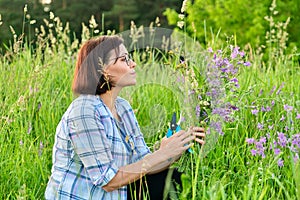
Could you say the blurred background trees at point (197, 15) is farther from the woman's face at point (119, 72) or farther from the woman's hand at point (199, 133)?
the woman's hand at point (199, 133)

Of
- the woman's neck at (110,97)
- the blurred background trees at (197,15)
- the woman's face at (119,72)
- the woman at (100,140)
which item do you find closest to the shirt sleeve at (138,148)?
the woman at (100,140)

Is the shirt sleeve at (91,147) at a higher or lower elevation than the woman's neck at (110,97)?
lower

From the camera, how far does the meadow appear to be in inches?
104

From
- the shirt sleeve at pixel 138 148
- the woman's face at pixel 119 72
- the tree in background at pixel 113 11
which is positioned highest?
the woman's face at pixel 119 72

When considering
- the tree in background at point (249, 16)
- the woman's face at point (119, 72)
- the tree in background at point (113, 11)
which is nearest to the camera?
the woman's face at point (119, 72)

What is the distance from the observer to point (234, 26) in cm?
1187

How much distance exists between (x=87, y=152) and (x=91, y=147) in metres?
0.03

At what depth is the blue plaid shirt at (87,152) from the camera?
259 cm

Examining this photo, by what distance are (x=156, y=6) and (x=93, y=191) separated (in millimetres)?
16461

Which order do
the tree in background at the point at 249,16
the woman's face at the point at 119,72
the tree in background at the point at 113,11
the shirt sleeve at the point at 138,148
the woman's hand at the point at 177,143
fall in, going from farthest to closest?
the tree in background at the point at 113,11 → the tree in background at the point at 249,16 → the shirt sleeve at the point at 138,148 → the woman's face at the point at 119,72 → the woman's hand at the point at 177,143

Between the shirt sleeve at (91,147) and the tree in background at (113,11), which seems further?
the tree in background at (113,11)

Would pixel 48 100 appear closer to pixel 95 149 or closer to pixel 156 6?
pixel 95 149

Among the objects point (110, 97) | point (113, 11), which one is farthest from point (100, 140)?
point (113, 11)

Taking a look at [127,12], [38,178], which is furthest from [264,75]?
[127,12]
